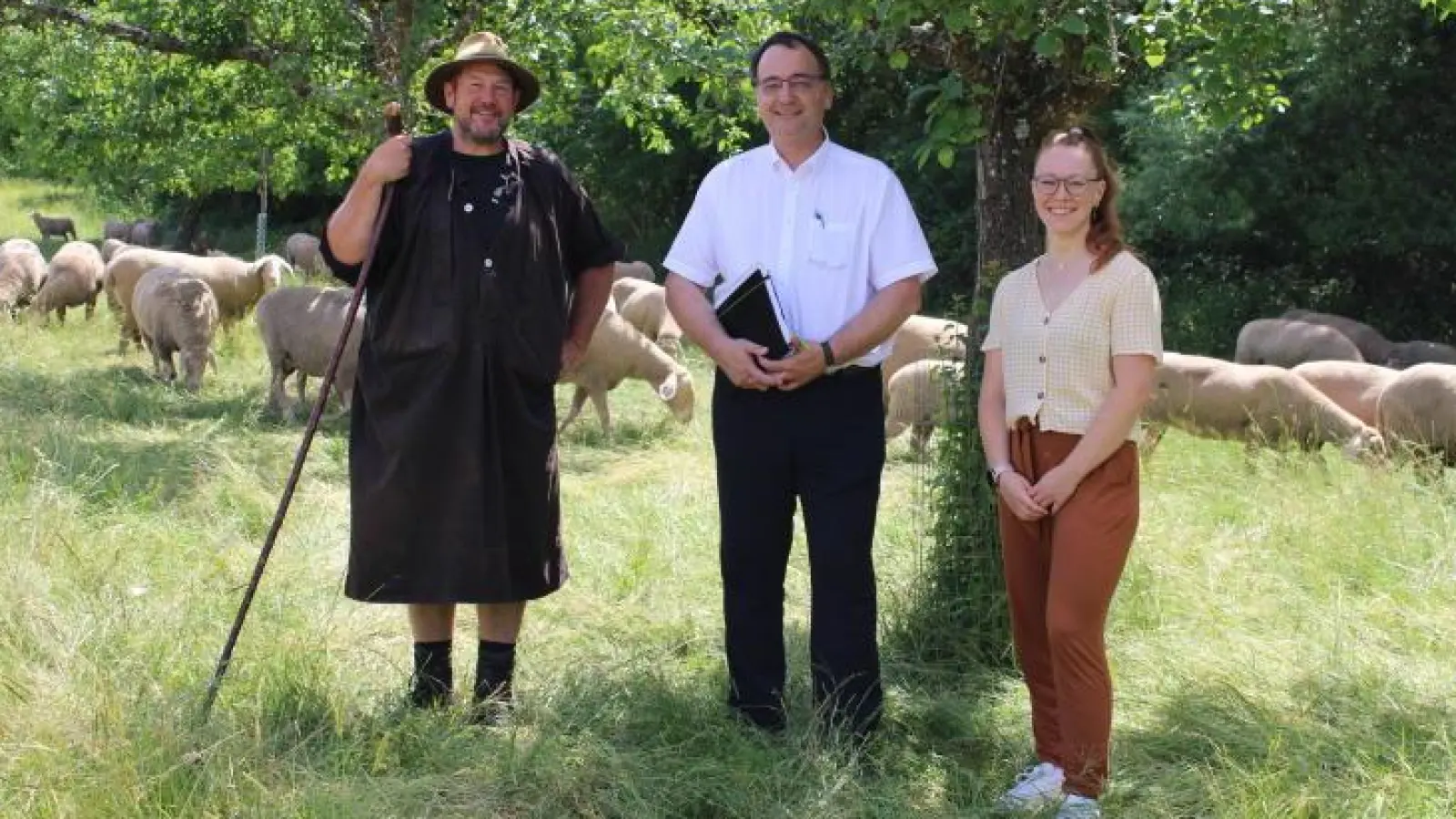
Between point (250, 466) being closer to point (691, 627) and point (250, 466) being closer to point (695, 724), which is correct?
point (691, 627)

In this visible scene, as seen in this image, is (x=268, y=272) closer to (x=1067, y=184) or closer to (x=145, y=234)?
(x=1067, y=184)

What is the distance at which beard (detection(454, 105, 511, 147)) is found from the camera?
4.90 meters

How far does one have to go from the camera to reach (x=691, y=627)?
6461 millimetres

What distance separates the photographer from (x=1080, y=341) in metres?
4.36

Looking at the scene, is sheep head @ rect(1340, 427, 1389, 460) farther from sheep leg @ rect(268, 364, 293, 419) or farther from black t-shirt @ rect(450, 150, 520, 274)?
sheep leg @ rect(268, 364, 293, 419)

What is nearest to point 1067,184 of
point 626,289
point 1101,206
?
point 1101,206

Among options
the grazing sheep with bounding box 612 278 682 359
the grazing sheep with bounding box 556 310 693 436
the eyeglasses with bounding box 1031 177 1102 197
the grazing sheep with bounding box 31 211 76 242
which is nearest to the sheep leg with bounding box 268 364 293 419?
the grazing sheep with bounding box 556 310 693 436

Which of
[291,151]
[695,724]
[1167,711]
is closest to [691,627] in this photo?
[695,724]

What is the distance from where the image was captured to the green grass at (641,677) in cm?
430

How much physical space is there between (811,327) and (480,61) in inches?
49.7

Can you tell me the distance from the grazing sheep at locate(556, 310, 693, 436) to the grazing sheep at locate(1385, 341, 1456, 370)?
745cm

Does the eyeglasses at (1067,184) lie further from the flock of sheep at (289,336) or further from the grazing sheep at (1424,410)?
the grazing sheep at (1424,410)

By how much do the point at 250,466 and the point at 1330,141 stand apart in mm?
15016

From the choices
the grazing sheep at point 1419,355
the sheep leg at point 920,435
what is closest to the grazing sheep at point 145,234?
the grazing sheep at point 1419,355
